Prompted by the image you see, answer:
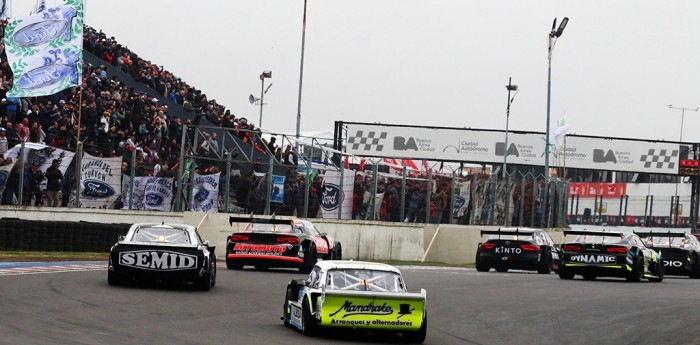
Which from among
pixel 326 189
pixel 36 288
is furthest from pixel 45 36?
pixel 36 288

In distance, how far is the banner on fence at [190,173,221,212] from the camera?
1245 inches

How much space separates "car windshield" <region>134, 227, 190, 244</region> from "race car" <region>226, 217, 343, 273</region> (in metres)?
5.05

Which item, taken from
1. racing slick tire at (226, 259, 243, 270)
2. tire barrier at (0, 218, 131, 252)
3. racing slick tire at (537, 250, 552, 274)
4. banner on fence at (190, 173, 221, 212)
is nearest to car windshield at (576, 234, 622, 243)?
racing slick tire at (537, 250, 552, 274)

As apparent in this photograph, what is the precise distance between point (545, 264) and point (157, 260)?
14885mm

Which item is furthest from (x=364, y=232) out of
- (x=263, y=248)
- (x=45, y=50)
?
(x=45, y=50)

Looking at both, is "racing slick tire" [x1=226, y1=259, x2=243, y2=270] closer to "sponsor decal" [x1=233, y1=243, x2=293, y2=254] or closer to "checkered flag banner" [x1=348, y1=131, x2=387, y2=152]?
"sponsor decal" [x1=233, y1=243, x2=293, y2=254]

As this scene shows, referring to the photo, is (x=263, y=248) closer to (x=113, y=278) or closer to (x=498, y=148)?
(x=113, y=278)

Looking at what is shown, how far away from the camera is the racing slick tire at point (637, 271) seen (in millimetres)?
26516

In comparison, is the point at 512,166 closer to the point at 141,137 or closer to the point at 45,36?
the point at 141,137

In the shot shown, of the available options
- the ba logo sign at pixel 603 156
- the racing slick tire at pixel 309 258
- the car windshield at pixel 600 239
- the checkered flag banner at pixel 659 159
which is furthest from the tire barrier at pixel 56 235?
the checkered flag banner at pixel 659 159

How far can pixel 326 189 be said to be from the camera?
33219mm

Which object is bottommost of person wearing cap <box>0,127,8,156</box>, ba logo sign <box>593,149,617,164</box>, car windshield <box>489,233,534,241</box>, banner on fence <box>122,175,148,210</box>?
car windshield <box>489,233,534,241</box>

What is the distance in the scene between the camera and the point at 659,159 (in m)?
65.5

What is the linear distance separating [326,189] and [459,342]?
19952 millimetres
